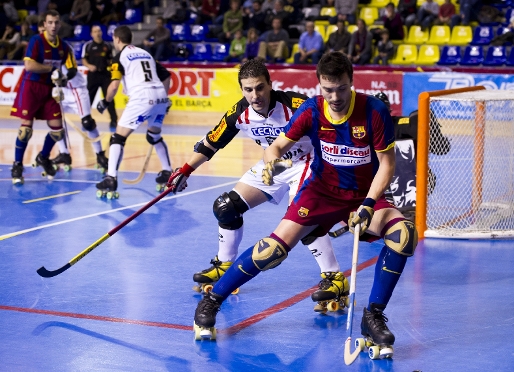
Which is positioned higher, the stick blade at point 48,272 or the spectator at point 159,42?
the spectator at point 159,42

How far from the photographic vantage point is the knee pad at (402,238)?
15.0ft

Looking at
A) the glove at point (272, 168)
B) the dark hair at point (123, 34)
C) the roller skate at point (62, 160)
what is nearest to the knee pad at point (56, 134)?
the roller skate at point (62, 160)

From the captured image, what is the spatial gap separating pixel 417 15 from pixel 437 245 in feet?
39.6

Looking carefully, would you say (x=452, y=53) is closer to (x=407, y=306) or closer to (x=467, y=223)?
(x=467, y=223)

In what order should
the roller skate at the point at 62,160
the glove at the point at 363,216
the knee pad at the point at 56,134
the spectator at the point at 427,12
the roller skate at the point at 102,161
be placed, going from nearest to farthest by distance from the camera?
1. the glove at the point at 363,216
2. the knee pad at the point at 56,134
3. the roller skate at the point at 102,161
4. the roller skate at the point at 62,160
5. the spectator at the point at 427,12

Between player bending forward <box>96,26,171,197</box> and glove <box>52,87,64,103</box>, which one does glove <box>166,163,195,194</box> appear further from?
glove <box>52,87,64,103</box>

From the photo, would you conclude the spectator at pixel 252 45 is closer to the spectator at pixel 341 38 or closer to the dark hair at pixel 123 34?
the spectator at pixel 341 38

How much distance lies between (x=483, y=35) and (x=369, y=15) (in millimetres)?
2765

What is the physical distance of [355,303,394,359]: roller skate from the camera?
180 inches

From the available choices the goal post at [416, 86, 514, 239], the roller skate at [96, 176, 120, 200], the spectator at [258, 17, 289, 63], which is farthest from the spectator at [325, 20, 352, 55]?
the goal post at [416, 86, 514, 239]

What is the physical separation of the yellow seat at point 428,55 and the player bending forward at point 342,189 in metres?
13.6

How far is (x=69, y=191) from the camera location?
33.6ft

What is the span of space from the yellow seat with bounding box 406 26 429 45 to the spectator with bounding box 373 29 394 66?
82 cm

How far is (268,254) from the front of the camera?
478 centimetres
